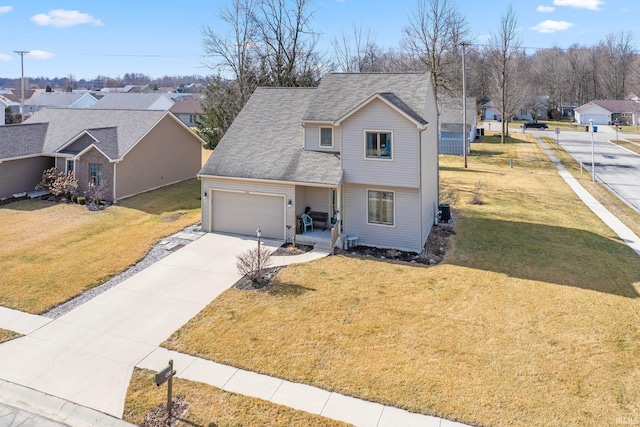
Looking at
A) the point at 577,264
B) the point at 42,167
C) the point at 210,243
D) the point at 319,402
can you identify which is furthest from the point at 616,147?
the point at 42,167

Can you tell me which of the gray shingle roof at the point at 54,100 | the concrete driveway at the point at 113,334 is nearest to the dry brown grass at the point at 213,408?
the concrete driveway at the point at 113,334

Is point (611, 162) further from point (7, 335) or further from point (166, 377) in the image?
point (7, 335)

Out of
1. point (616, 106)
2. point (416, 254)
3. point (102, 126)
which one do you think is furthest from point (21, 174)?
point (616, 106)

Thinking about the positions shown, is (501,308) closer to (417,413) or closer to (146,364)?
(417,413)

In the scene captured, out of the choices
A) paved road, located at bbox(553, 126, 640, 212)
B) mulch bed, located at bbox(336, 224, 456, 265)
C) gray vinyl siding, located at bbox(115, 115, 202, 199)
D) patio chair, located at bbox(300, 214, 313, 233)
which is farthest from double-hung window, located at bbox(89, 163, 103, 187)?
paved road, located at bbox(553, 126, 640, 212)

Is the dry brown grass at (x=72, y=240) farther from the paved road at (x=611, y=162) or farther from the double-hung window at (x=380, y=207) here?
the paved road at (x=611, y=162)
